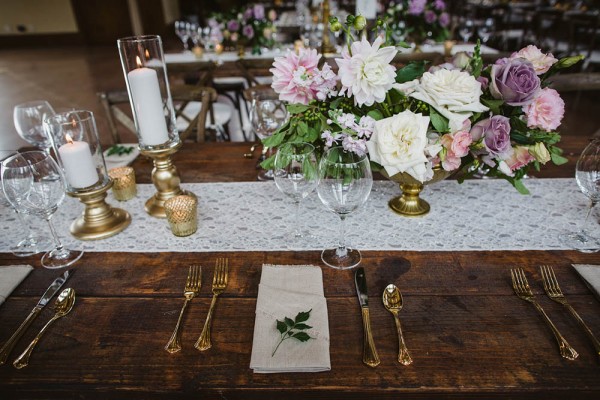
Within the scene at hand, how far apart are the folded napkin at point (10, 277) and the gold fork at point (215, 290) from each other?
0.43m

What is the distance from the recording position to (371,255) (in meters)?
0.95

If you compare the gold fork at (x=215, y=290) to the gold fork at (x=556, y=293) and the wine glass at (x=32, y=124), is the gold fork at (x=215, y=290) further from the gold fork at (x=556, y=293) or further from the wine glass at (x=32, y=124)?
the wine glass at (x=32, y=124)

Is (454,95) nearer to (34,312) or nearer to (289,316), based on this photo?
(289,316)

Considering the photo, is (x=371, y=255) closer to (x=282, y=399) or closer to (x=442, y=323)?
(x=442, y=323)

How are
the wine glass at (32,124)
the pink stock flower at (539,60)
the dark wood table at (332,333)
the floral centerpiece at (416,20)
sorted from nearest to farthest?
1. the dark wood table at (332,333)
2. the pink stock flower at (539,60)
3. the wine glass at (32,124)
4. the floral centerpiece at (416,20)

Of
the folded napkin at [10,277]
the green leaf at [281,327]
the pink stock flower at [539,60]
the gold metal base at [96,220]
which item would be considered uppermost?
the pink stock flower at [539,60]

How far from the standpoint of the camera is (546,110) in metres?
0.92

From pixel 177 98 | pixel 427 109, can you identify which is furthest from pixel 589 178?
pixel 177 98

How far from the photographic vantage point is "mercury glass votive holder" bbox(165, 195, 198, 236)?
1.01 m

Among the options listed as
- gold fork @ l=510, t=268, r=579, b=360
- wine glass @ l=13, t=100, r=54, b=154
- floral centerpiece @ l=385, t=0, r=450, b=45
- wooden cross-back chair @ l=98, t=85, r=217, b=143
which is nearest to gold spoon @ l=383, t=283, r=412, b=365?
gold fork @ l=510, t=268, r=579, b=360

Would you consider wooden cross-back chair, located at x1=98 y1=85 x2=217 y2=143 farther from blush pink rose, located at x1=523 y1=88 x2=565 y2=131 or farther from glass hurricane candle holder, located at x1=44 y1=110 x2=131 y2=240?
blush pink rose, located at x1=523 y1=88 x2=565 y2=131

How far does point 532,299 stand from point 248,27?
347cm

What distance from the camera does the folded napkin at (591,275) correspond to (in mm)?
822

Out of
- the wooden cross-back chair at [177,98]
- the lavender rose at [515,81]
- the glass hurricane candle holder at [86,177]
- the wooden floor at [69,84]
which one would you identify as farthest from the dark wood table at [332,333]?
the wooden floor at [69,84]
